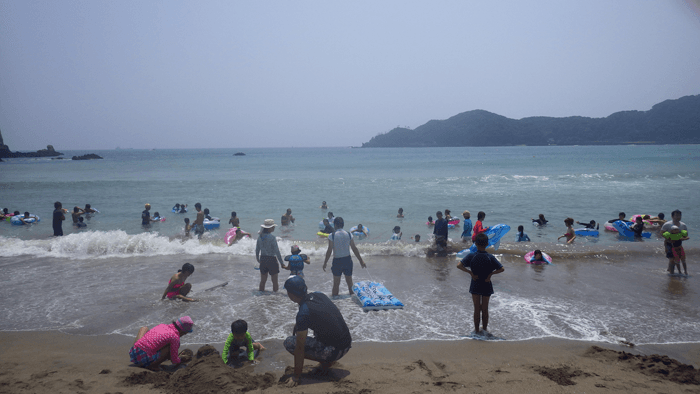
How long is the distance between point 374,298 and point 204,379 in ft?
13.0

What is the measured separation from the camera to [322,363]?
16.3ft

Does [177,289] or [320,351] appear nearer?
[320,351]

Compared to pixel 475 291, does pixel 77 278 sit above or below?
below

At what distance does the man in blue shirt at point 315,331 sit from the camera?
179 inches

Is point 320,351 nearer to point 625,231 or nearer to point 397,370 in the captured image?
point 397,370

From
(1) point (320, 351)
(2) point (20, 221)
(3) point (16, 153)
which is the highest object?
(3) point (16, 153)

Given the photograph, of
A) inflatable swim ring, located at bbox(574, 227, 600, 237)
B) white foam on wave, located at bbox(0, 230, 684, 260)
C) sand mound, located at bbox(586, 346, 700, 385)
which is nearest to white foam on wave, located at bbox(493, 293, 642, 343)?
sand mound, located at bbox(586, 346, 700, 385)

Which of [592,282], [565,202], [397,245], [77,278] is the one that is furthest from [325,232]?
[565,202]

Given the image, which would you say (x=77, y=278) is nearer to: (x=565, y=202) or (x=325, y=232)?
(x=325, y=232)

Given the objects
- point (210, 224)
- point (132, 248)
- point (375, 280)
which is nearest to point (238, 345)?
point (375, 280)

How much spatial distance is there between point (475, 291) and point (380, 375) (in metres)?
2.28

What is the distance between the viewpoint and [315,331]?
4.83 m

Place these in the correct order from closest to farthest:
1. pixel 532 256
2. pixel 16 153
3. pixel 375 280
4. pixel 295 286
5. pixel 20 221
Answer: pixel 295 286, pixel 375 280, pixel 532 256, pixel 20 221, pixel 16 153

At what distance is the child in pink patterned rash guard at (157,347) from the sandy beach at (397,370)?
7.6 inches
